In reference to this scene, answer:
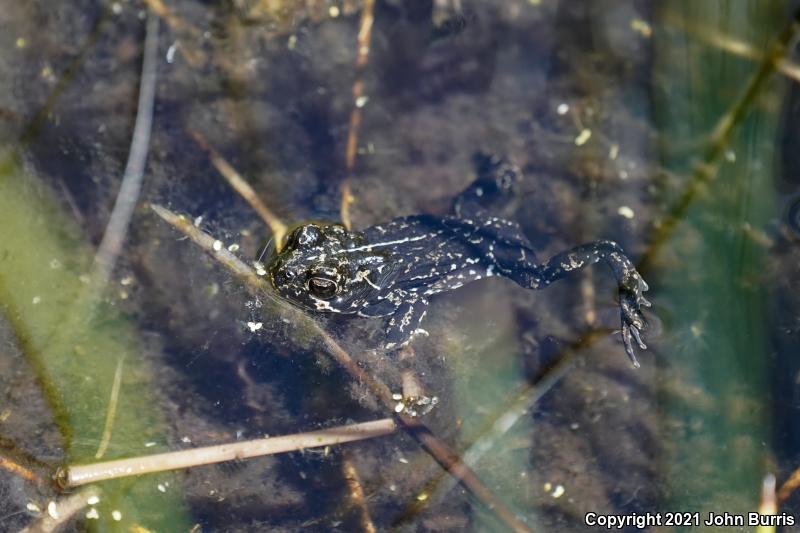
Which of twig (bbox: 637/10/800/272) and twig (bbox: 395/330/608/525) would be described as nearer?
twig (bbox: 395/330/608/525)

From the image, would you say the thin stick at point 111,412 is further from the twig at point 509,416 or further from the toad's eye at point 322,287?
the twig at point 509,416

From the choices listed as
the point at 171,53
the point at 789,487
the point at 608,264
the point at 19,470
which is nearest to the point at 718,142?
the point at 608,264

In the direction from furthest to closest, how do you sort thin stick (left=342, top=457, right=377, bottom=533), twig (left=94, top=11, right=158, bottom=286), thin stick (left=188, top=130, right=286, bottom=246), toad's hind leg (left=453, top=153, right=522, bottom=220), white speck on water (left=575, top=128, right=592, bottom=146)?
white speck on water (left=575, top=128, right=592, bottom=146) < toad's hind leg (left=453, top=153, right=522, bottom=220) < thin stick (left=188, top=130, right=286, bottom=246) < twig (left=94, top=11, right=158, bottom=286) < thin stick (left=342, top=457, right=377, bottom=533)

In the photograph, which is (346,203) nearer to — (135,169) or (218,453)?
(135,169)

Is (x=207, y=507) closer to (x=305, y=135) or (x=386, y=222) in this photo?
(x=386, y=222)

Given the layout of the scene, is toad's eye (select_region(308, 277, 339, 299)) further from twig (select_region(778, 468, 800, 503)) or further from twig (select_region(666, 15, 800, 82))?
twig (select_region(666, 15, 800, 82))

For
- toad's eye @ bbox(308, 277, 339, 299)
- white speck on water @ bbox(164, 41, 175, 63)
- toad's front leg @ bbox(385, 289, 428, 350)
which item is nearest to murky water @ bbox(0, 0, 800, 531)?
white speck on water @ bbox(164, 41, 175, 63)
